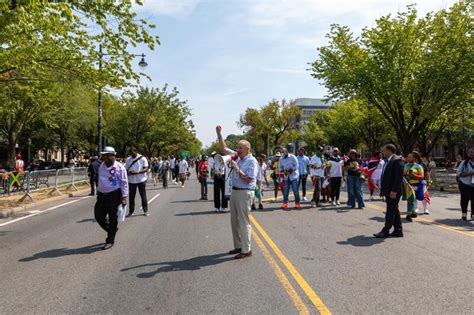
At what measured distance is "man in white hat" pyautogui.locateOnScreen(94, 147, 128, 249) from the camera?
23.6 feet

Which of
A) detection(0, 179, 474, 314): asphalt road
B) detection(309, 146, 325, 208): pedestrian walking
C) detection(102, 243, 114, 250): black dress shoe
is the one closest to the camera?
detection(0, 179, 474, 314): asphalt road

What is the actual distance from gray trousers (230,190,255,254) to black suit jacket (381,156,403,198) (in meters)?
3.16

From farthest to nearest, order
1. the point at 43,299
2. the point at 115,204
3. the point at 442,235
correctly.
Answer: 1. the point at 442,235
2. the point at 115,204
3. the point at 43,299

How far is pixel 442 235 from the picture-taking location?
333 inches

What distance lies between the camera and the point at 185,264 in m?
6.04

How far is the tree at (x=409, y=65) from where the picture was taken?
23.9 m

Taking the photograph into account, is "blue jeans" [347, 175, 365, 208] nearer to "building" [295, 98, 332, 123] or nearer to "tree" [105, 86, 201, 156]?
"tree" [105, 86, 201, 156]

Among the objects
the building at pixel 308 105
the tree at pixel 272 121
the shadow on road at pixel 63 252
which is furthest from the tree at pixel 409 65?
the building at pixel 308 105

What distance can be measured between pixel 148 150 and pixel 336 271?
52.0m

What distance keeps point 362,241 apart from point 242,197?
2705mm

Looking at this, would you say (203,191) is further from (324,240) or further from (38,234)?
(324,240)

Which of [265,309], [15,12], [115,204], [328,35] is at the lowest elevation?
[265,309]

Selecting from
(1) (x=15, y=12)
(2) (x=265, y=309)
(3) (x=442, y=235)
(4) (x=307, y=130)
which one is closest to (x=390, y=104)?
(3) (x=442, y=235)

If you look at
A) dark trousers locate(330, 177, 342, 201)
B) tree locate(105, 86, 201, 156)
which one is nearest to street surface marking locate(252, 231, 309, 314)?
dark trousers locate(330, 177, 342, 201)
